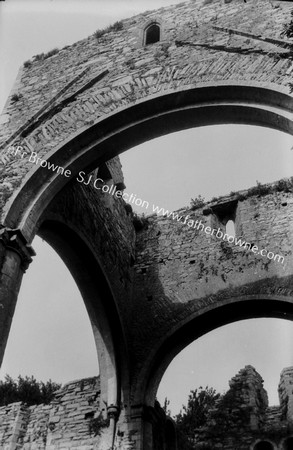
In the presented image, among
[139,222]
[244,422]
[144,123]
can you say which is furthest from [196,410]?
[144,123]

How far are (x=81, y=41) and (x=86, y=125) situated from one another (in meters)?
2.38

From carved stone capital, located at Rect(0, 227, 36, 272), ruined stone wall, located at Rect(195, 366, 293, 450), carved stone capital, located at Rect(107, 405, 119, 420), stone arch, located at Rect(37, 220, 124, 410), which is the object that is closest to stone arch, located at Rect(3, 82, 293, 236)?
carved stone capital, located at Rect(0, 227, 36, 272)

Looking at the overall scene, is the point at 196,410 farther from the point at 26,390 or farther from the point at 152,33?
the point at 152,33

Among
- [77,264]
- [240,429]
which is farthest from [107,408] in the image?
→ [240,429]

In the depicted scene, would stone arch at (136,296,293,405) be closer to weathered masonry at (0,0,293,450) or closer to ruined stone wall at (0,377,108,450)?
weathered masonry at (0,0,293,450)

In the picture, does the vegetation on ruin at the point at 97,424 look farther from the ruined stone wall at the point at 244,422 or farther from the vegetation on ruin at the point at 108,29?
the vegetation on ruin at the point at 108,29

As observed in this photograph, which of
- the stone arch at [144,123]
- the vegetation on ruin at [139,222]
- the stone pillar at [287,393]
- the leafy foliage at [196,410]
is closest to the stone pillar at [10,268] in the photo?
the stone arch at [144,123]

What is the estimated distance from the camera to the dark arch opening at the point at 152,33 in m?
7.67

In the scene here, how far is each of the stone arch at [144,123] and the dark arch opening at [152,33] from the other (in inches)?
68.3

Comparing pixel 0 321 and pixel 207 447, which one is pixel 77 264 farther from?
pixel 207 447

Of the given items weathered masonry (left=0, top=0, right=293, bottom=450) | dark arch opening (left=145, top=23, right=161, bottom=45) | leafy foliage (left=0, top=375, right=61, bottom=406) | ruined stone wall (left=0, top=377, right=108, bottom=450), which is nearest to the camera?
weathered masonry (left=0, top=0, right=293, bottom=450)

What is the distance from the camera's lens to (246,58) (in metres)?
6.16

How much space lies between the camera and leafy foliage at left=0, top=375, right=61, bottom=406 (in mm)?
21484

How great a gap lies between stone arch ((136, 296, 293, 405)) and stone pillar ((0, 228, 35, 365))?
13.3 feet
